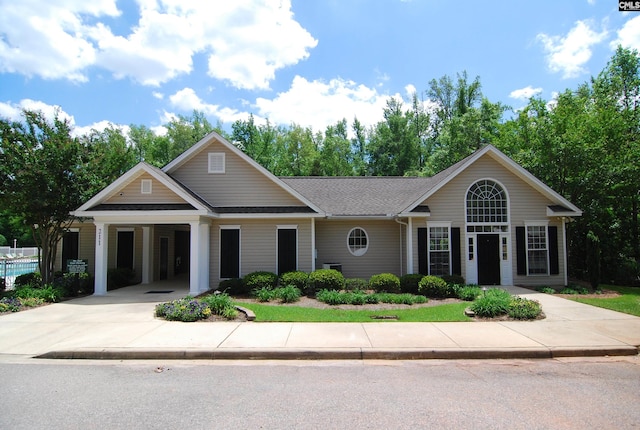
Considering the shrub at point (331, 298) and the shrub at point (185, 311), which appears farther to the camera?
the shrub at point (331, 298)

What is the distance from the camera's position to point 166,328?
940 centimetres

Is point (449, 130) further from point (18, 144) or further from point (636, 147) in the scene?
point (18, 144)

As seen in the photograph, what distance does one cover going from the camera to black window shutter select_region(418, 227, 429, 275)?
52.7ft

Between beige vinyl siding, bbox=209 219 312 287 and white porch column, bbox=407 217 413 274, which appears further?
beige vinyl siding, bbox=209 219 312 287

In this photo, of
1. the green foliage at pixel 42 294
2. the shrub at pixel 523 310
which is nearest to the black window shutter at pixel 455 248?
the shrub at pixel 523 310

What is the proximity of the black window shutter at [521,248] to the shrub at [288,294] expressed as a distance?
9.77 metres

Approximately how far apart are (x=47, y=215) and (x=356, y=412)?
14514 mm

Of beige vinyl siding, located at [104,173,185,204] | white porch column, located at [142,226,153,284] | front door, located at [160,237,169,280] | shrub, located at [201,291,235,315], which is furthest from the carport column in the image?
front door, located at [160,237,169,280]

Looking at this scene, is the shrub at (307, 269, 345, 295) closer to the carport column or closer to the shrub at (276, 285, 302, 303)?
the shrub at (276, 285, 302, 303)

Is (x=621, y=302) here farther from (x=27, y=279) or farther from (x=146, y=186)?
(x=27, y=279)

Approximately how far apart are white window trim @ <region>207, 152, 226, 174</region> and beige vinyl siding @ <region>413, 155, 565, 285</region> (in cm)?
879

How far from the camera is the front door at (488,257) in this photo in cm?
1648

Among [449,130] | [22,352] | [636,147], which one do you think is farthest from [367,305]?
[449,130]

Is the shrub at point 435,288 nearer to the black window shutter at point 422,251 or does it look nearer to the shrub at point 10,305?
the black window shutter at point 422,251
